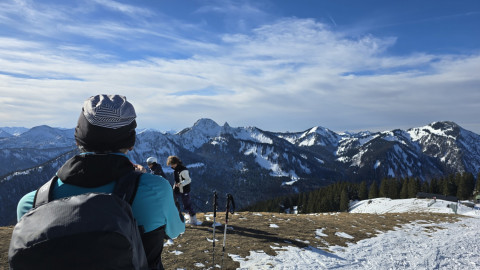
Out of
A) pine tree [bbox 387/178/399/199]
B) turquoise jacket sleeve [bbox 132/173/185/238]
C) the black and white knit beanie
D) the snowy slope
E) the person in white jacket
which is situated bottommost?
pine tree [bbox 387/178/399/199]

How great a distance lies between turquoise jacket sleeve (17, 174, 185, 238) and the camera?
8.70ft

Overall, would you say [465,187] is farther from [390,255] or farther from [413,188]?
[390,255]

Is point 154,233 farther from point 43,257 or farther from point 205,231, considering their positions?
point 205,231

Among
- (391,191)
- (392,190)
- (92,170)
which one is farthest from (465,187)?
(92,170)

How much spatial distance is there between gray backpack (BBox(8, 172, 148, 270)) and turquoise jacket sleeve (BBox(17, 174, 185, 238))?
0.91 ft

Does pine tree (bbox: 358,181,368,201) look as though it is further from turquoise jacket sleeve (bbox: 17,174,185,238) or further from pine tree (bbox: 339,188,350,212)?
turquoise jacket sleeve (bbox: 17,174,185,238)

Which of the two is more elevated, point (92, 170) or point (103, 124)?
point (103, 124)

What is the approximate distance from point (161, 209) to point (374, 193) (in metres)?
107

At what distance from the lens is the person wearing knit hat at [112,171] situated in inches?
104

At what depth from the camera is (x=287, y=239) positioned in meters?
14.2

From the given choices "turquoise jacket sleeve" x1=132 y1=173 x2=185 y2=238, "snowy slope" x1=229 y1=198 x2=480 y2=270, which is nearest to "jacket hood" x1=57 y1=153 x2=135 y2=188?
→ "turquoise jacket sleeve" x1=132 y1=173 x2=185 y2=238

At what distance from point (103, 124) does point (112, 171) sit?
531mm

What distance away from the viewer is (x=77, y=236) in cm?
208

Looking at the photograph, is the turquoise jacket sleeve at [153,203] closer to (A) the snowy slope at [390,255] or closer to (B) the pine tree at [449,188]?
(A) the snowy slope at [390,255]
